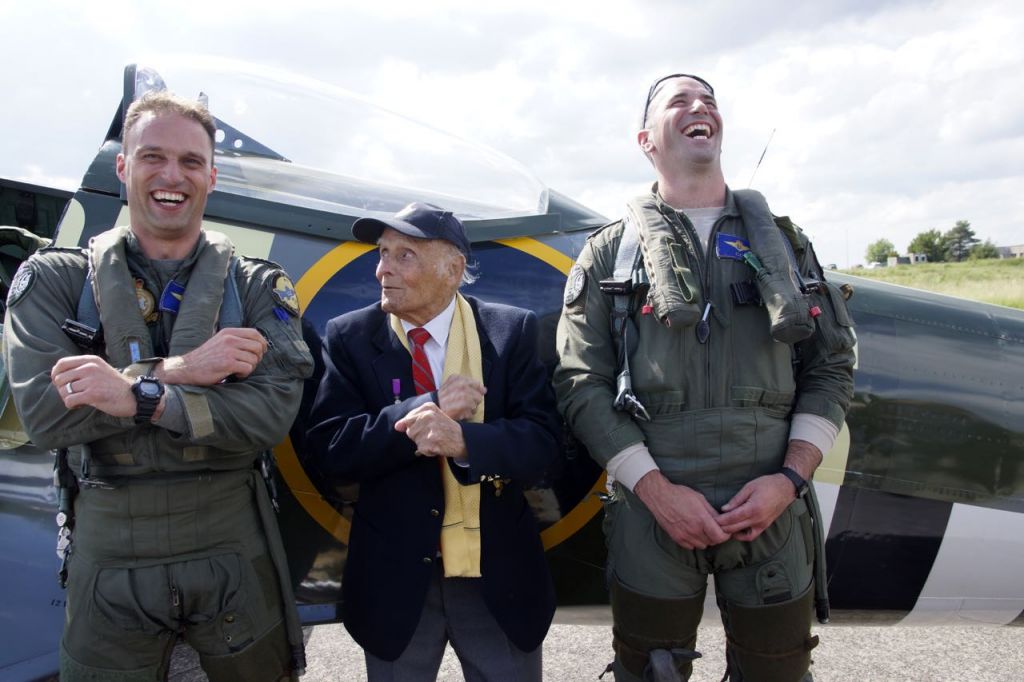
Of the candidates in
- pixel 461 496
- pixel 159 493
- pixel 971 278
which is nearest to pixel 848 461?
pixel 461 496

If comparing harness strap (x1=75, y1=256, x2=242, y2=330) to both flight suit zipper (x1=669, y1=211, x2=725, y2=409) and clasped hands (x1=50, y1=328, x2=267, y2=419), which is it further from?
flight suit zipper (x1=669, y1=211, x2=725, y2=409)

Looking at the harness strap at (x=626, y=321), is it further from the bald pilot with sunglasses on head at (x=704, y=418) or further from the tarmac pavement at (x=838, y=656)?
the tarmac pavement at (x=838, y=656)

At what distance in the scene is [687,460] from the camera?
7.84 feet

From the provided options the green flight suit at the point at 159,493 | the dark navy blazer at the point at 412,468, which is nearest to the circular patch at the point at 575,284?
the dark navy blazer at the point at 412,468

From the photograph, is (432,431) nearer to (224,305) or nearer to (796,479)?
(224,305)

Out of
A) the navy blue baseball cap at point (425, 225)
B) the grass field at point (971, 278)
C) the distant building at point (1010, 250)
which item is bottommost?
the navy blue baseball cap at point (425, 225)

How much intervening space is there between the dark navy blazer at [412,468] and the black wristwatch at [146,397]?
0.48 metres

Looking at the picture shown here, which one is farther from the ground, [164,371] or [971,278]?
[971,278]

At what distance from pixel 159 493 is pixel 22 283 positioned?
0.71 metres

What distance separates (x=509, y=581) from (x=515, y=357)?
688 mm

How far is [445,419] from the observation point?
218 cm

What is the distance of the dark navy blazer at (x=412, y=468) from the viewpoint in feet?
7.39

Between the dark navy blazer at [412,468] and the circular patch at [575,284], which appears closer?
the dark navy blazer at [412,468]

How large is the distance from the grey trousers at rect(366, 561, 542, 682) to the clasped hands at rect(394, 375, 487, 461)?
1.52 ft
